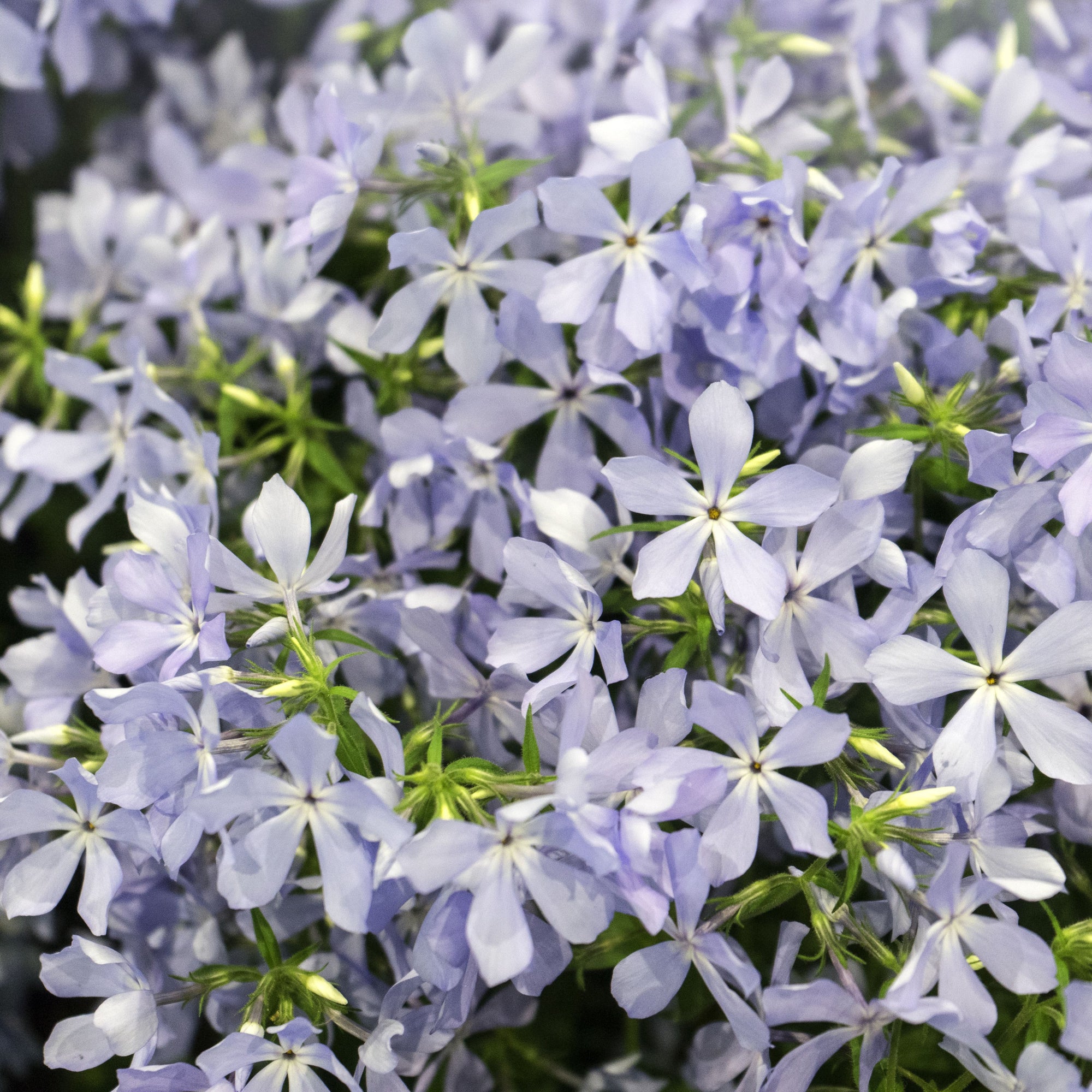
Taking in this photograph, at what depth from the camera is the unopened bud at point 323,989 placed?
38 cm

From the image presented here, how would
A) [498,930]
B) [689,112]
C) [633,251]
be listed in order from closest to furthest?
[498,930] < [633,251] < [689,112]

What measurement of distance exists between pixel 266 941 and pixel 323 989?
0.03m

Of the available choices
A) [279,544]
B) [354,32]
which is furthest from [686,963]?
[354,32]

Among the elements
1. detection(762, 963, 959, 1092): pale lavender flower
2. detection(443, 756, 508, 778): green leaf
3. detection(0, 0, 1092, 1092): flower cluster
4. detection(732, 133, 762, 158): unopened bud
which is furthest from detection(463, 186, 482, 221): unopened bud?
detection(762, 963, 959, 1092): pale lavender flower

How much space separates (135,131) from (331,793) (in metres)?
0.59

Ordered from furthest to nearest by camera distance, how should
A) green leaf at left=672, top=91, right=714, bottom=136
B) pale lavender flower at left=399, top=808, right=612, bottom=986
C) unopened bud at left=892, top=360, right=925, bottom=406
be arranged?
green leaf at left=672, top=91, right=714, bottom=136
unopened bud at left=892, top=360, right=925, bottom=406
pale lavender flower at left=399, top=808, right=612, bottom=986

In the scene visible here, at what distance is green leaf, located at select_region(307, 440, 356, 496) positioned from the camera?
497 mm

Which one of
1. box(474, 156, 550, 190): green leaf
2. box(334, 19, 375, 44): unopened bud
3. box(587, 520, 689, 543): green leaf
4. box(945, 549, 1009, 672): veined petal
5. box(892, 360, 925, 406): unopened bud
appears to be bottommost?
box(945, 549, 1009, 672): veined petal

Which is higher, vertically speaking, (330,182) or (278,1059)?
(330,182)

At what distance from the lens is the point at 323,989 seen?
38cm

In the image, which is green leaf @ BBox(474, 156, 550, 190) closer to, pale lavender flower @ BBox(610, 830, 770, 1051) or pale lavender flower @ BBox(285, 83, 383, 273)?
pale lavender flower @ BBox(285, 83, 383, 273)

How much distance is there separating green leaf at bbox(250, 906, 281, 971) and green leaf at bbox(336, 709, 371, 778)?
0.08 metres

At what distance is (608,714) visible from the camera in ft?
1.25

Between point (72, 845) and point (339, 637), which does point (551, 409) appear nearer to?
point (339, 637)
